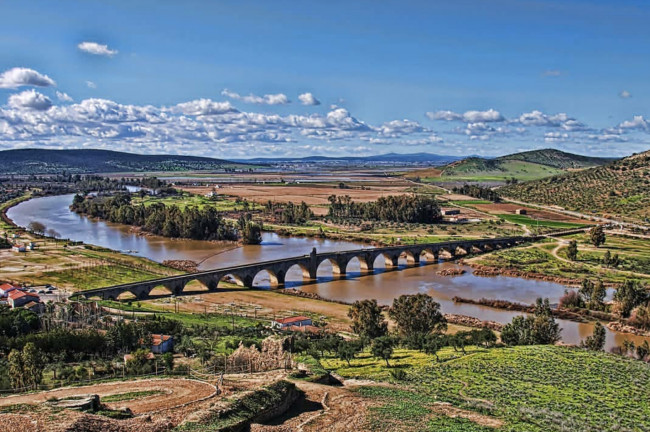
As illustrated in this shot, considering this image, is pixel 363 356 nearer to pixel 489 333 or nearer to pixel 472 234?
pixel 489 333

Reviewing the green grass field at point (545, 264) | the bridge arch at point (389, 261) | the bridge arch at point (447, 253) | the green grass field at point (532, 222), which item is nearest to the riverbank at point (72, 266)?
the bridge arch at point (389, 261)

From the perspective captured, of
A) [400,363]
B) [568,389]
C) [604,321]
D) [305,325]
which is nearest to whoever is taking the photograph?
[568,389]

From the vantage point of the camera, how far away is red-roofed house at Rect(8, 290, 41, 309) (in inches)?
1810

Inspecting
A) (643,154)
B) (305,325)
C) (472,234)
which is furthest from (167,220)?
(643,154)

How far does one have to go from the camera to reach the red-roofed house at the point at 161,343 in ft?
117

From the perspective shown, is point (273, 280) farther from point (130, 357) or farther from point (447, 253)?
point (130, 357)

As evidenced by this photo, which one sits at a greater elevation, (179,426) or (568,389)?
(179,426)

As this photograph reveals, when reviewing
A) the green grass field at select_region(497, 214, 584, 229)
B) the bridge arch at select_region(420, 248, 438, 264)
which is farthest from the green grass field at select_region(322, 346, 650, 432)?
the green grass field at select_region(497, 214, 584, 229)

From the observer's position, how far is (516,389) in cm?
2861

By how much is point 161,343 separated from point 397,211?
312 feet

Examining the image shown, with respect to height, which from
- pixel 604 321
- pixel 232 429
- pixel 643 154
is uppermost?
pixel 643 154

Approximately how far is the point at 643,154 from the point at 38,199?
182 meters

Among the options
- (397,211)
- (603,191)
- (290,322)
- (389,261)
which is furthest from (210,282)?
(603,191)

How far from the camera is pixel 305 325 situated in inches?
1860
